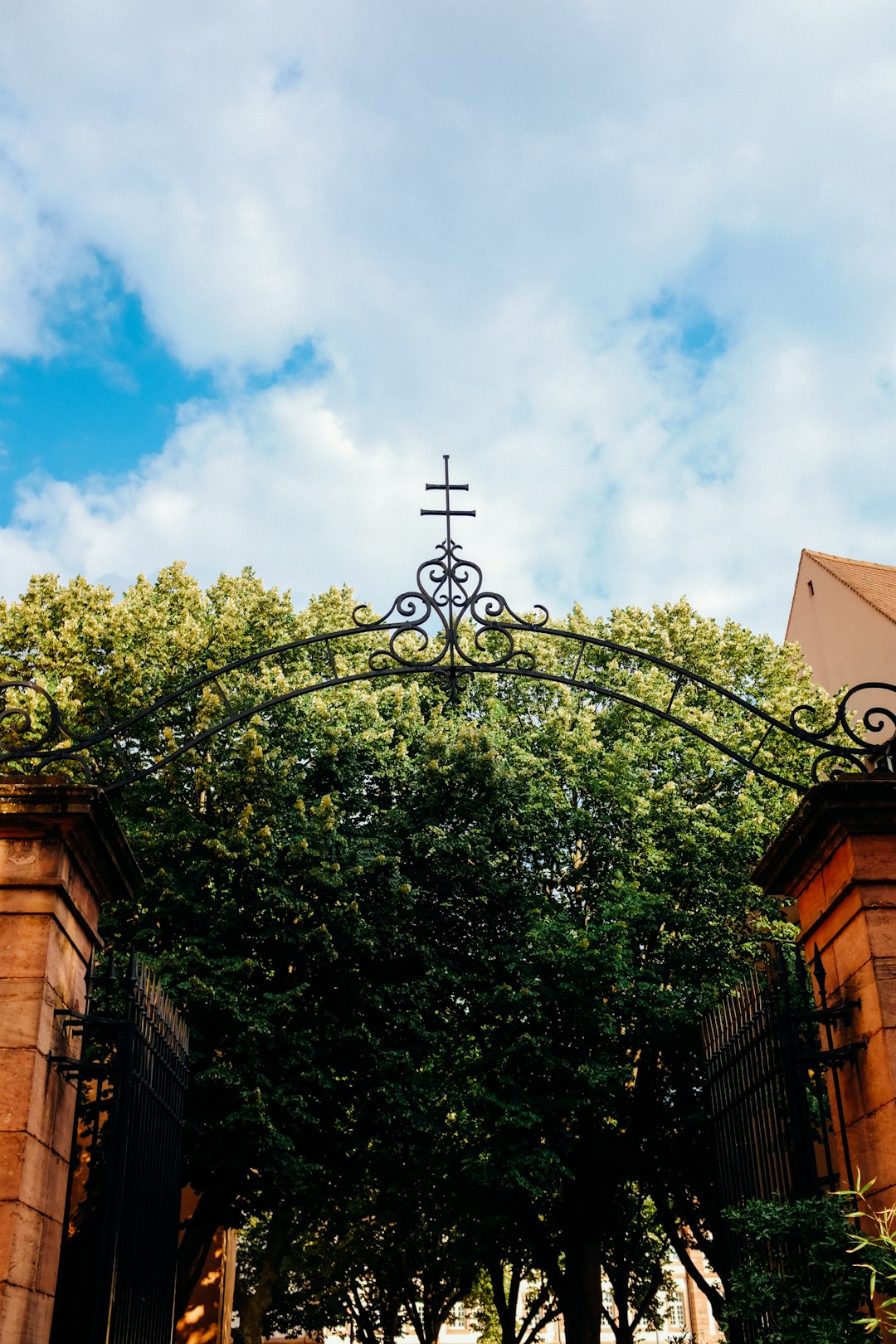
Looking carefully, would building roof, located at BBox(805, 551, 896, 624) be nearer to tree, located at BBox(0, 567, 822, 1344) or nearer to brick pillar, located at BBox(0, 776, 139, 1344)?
tree, located at BBox(0, 567, 822, 1344)

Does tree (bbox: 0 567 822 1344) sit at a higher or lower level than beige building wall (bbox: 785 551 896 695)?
lower

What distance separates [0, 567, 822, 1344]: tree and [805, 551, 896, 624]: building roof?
2.10 m

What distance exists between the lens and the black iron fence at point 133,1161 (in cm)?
631

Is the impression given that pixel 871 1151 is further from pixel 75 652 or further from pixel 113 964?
pixel 75 652

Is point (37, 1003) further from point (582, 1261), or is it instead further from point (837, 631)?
point (837, 631)

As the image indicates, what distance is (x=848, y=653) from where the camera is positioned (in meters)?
23.2

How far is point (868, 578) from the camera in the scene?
23734 millimetres

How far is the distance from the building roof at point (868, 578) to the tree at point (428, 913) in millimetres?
2105

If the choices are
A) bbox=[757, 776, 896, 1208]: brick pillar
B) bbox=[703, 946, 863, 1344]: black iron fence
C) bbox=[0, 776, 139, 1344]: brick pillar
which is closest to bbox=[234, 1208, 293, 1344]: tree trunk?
bbox=[703, 946, 863, 1344]: black iron fence

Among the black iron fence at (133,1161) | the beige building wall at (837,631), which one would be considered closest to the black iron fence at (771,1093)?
the black iron fence at (133,1161)

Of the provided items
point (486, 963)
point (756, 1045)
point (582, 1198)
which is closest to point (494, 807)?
point (486, 963)

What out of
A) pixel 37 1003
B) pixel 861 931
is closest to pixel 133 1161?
pixel 37 1003

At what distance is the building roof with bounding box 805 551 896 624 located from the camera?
71.7 feet

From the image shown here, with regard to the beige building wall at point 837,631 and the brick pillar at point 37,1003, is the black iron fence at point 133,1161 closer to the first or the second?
the brick pillar at point 37,1003
